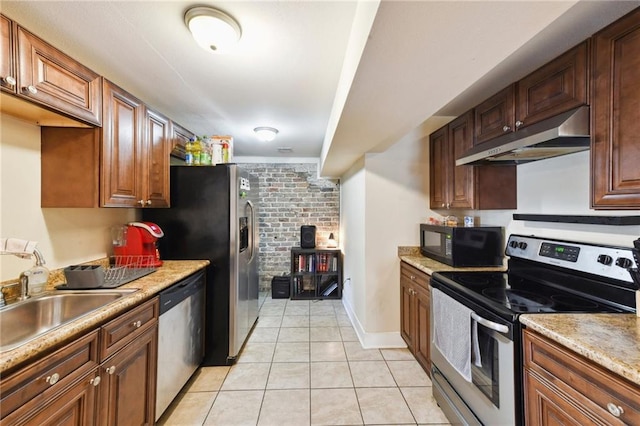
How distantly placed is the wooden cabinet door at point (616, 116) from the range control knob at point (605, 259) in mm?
347

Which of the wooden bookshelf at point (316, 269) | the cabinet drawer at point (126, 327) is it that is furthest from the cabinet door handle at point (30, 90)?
the wooden bookshelf at point (316, 269)

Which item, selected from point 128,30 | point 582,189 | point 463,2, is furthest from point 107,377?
point 582,189

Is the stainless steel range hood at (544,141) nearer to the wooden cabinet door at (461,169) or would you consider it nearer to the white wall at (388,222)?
the wooden cabinet door at (461,169)

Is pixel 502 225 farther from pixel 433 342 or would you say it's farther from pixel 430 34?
pixel 430 34

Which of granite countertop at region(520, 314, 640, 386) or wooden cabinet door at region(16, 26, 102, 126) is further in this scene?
A: wooden cabinet door at region(16, 26, 102, 126)

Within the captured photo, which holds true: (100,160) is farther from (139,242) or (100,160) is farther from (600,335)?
(600,335)

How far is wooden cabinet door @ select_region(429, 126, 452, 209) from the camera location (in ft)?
7.82

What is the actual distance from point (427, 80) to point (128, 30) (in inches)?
59.4

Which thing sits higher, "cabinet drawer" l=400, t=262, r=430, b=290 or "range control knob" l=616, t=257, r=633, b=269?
"range control knob" l=616, t=257, r=633, b=269

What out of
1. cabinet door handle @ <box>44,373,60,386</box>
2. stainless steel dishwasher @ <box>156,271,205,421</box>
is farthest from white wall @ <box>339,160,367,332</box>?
cabinet door handle @ <box>44,373,60,386</box>

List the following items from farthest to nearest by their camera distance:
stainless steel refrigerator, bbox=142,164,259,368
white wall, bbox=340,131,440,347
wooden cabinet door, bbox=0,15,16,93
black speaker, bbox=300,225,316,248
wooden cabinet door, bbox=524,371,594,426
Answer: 1. black speaker, bbox=300,225,316,248
2. white wall, bbox=340,131,440,347
3. stainless steel refrigerator, bbox=142,164,259,368
4. wooden cabinet door, bbox=0,15,16,93
5. wooden cabinet door, bbox=524,371,594,426

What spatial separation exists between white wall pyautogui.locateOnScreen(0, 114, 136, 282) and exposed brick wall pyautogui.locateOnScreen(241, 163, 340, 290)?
9.11 feet

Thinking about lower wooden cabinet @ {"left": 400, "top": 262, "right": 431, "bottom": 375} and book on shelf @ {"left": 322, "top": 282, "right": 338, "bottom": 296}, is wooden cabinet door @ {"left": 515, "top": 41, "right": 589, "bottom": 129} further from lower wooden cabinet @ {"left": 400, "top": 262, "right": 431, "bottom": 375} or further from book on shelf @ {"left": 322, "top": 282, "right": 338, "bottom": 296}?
book on shelf @ {"left": 322, "top": 282, "right": 338, "bottom": 296}

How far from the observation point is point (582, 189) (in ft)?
4.92
